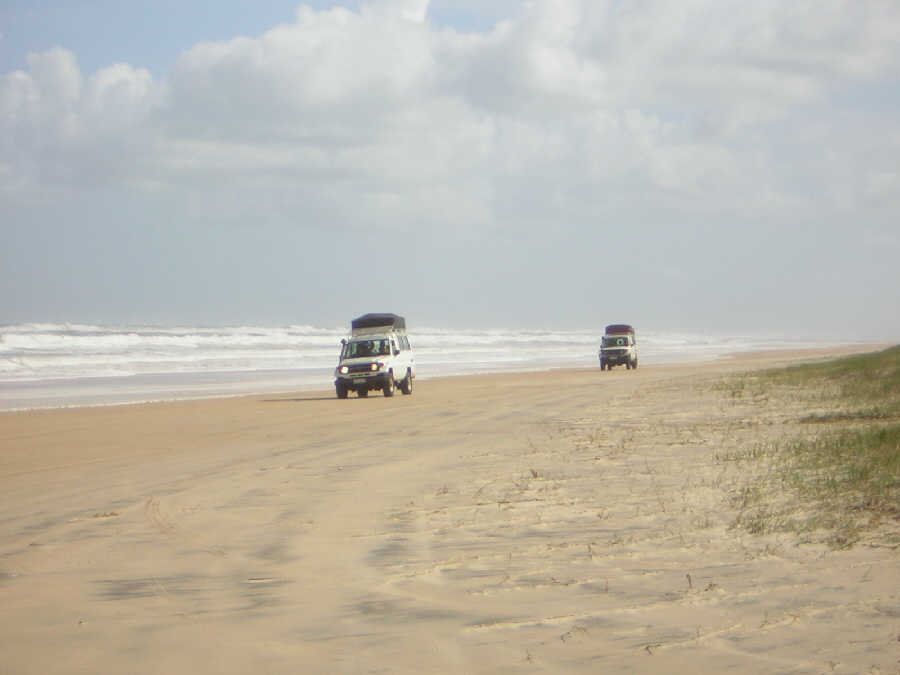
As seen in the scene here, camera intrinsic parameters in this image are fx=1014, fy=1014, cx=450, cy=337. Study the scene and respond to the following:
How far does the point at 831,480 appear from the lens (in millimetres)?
8992

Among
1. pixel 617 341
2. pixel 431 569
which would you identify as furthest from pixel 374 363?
pixel 431 569

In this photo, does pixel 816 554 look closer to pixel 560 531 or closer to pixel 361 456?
pixel 560 531

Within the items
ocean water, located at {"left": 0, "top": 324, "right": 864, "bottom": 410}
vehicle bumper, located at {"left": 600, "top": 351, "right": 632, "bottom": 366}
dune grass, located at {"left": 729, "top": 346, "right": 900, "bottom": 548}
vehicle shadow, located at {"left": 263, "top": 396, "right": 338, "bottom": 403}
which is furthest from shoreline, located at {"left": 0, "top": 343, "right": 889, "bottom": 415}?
dune grass, located at {"left": 729, "top": 346, "right": 900, "bottom": 548}

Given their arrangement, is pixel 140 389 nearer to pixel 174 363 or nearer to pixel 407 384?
pixel 407 384

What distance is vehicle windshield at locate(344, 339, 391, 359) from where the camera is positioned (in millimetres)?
32469

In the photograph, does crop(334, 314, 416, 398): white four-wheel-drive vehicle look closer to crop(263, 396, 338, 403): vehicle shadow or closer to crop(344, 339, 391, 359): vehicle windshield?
crop(344, 339, 391, 359): vehicle windshield

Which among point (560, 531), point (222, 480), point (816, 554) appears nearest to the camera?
point (816, 554)

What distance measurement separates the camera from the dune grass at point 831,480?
736cm

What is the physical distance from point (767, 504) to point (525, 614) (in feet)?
12.2

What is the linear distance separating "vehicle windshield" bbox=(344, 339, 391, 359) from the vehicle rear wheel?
3.40 ft

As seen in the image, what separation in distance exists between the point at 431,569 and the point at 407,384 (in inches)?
1039

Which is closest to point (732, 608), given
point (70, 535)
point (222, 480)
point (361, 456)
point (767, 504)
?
point (767, 504)

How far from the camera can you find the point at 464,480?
10.7 metres

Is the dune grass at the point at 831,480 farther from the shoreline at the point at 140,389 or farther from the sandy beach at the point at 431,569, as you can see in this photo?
the shoreline at the point at 140,389
